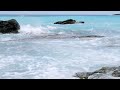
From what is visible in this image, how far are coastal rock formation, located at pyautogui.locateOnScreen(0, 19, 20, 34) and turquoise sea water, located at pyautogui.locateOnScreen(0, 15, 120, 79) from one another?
72 mm

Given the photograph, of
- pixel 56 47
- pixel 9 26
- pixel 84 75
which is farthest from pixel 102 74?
pixel 9 26

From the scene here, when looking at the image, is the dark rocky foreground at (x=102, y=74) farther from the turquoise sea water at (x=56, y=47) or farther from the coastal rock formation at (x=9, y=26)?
the coastal rock formation at (x=9, y=26)

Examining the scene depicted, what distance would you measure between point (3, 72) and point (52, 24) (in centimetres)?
102

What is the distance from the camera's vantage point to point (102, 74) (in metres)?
3.93

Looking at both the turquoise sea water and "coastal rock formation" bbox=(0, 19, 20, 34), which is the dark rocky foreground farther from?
"coastal rock formation" bbox=(0, 19, 20, 34)

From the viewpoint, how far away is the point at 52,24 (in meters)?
Answer: 4.32

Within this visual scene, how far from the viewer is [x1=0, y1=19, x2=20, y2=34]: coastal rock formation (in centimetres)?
429

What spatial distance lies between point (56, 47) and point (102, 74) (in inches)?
31.2

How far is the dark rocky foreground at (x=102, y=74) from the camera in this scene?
3.91 metres
